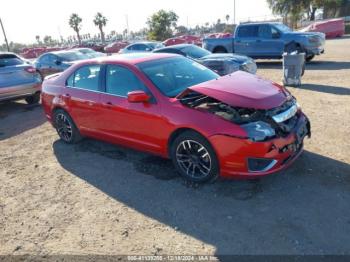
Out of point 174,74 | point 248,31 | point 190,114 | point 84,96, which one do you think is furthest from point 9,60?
point 248,31

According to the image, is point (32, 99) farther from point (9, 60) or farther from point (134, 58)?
point (134, 58)

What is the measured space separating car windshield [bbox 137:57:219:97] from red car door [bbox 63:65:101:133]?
954 mm

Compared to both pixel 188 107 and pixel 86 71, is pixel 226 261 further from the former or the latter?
pixel 86 71

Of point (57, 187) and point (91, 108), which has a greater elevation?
point (91, 108)

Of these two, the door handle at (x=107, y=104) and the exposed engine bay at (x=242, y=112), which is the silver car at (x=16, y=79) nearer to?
the door handle at (x=107, y=104)

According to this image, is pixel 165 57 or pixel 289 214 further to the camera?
pixel 165 57

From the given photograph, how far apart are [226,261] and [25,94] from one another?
8.19m

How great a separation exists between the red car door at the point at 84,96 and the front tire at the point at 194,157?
1656mm

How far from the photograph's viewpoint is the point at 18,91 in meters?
9.20

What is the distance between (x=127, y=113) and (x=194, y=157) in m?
1.24

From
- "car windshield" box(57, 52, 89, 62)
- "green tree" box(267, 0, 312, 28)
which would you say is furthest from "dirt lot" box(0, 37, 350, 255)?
"green tree" box(267, 0, 312, 28)

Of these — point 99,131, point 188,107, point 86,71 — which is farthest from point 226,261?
point 86,71

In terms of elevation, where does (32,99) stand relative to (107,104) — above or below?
below

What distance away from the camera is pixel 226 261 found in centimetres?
304
